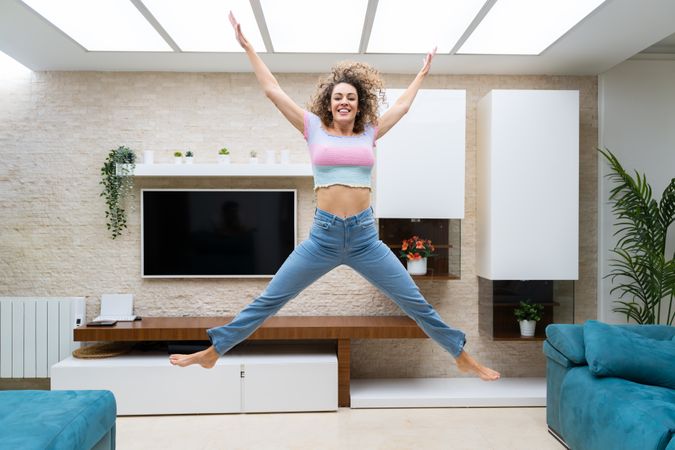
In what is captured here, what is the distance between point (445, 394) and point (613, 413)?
1700 mm

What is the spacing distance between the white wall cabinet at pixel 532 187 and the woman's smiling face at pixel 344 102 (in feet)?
7.14

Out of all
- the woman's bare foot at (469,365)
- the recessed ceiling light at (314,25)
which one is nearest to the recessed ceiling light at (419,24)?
the recessed ceiling light at (314,25)

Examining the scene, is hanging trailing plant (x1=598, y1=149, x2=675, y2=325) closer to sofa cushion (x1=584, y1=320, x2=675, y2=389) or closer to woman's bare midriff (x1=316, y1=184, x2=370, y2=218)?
sofa cushion (x1=584, y1=320, x2=675, y2=389)

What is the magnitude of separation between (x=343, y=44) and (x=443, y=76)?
46.3 inches

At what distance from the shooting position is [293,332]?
4.24 metres

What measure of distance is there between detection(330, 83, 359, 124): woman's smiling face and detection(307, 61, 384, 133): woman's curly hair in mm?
55

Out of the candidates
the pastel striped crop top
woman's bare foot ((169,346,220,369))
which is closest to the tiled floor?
woman's bare foot ((169,346,220,369))

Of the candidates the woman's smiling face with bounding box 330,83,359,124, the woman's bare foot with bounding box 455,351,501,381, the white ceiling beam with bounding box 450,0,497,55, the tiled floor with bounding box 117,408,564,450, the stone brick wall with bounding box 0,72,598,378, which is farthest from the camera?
the stone brick wall with bounding box 0,72,598,378

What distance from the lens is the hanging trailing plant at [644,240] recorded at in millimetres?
4285

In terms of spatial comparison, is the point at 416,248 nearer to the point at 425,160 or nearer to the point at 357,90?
the point at 425,160

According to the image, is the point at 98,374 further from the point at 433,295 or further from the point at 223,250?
the point at 433,295

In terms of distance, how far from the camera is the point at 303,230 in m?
4.78

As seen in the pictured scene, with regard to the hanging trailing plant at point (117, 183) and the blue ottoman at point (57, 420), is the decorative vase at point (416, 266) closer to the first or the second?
the hanging trailing plant at point (117, 183)

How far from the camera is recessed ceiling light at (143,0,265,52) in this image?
3.39 m
